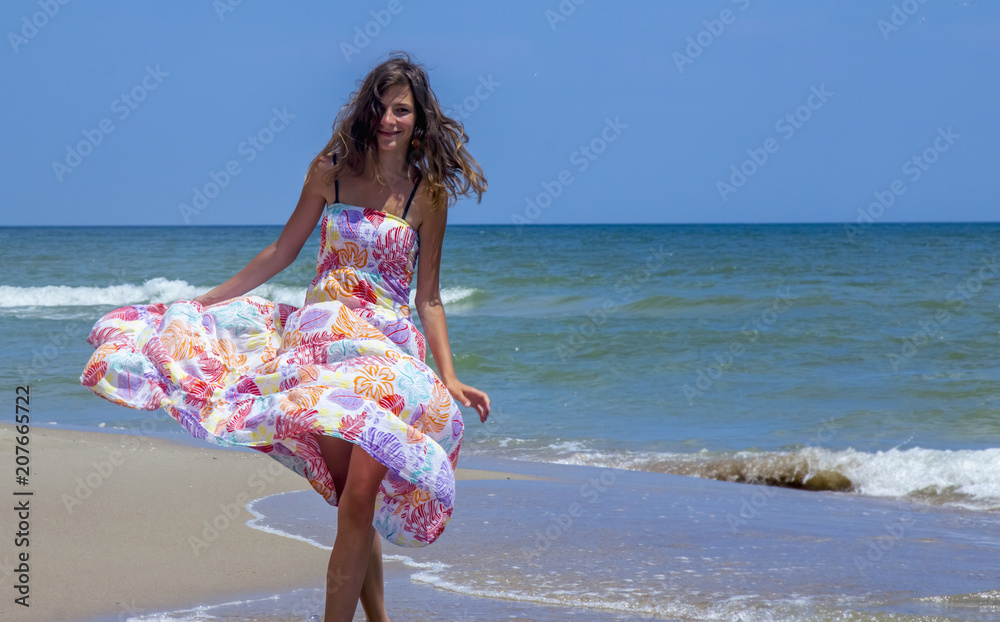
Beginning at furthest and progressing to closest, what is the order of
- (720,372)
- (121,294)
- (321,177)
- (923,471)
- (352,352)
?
(121,294)
(720,372)
(923,471)
(321,177)
(352,352)

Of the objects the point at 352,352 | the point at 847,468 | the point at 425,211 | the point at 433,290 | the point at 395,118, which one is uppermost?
the point at 395,118

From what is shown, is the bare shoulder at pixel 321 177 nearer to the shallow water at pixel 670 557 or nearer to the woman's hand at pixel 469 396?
the woman's hand at pixel 469 396

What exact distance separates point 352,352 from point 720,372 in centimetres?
834

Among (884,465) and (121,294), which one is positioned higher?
(884,465)

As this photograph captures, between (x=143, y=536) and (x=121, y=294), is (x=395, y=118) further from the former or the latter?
(x=121, y=294)

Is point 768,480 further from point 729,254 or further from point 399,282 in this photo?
point 729,254

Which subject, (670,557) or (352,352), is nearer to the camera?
(352,352)

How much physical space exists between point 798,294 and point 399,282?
17135 mm

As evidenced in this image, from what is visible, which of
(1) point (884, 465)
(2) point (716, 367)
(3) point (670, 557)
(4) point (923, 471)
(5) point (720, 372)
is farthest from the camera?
(2) point (716, 367)

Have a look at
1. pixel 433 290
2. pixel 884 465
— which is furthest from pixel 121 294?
pixel 433 290

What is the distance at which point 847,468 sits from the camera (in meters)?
6.61

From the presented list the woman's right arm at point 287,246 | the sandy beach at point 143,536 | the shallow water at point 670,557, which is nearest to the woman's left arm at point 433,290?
the woman's right arm at point 287,246

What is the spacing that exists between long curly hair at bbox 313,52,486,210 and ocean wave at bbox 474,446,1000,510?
158 inches

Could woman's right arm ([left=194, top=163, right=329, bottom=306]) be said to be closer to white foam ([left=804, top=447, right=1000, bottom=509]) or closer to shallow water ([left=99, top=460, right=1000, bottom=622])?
shallow water ([left=99, top=460, right=1000, bottom=622])
